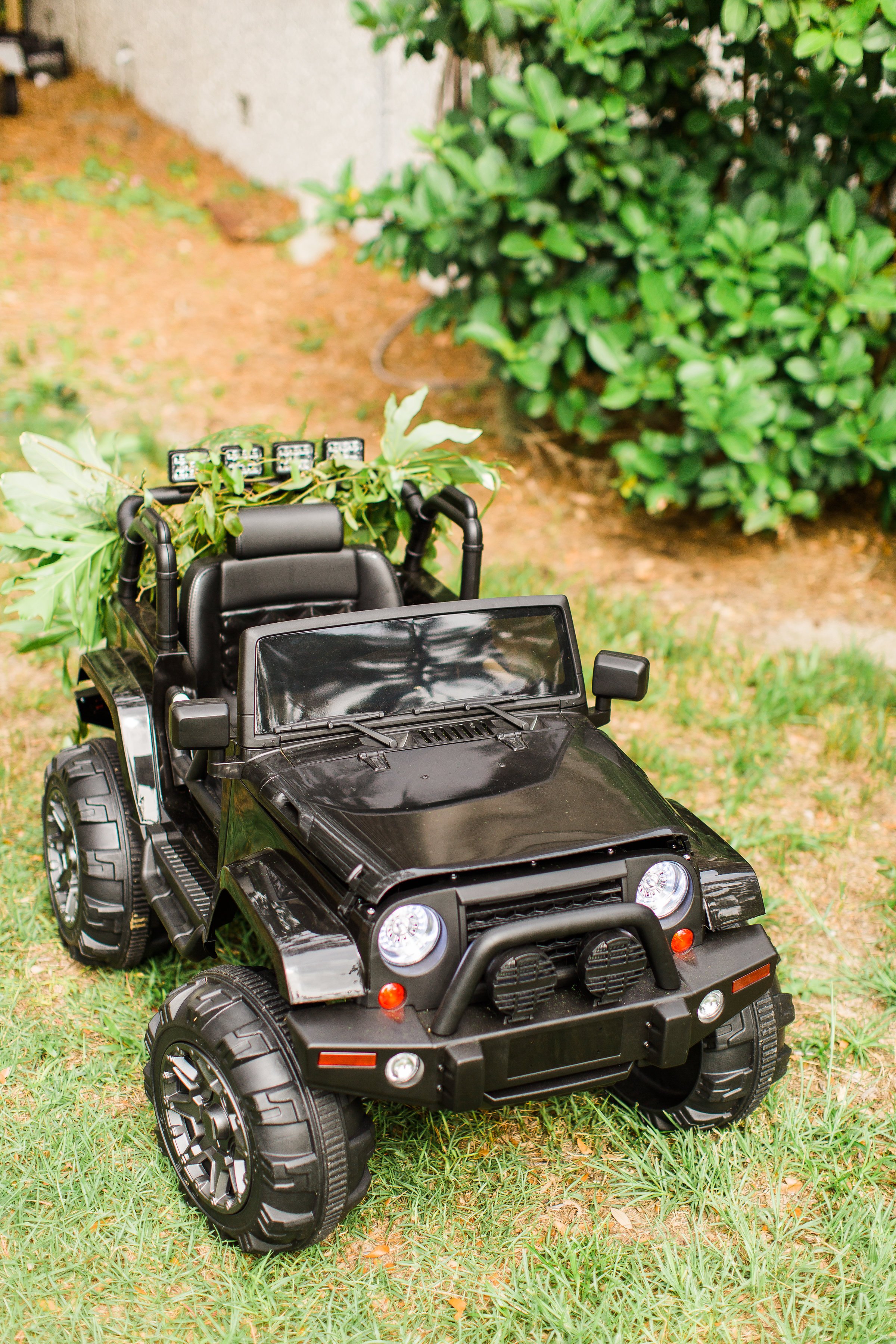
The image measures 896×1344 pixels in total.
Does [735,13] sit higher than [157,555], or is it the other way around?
[735,13]

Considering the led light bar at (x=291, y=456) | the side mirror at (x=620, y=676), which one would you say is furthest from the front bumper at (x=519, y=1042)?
the led light bar at (x=291, y=456)

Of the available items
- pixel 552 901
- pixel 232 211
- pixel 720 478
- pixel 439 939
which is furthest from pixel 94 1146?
pixel 232 211

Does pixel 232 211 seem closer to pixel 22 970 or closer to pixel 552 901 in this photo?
pixel 22 970

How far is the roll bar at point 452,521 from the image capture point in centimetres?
441

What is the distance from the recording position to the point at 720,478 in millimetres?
6672

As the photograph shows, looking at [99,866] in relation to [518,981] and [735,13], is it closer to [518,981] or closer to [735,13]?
[518,981]

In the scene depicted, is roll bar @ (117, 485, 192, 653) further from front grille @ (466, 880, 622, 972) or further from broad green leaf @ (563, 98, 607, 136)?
broad green leaf @ (563, 98, 607, 136)

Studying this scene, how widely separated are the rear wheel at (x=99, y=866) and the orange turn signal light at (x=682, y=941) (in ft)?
6.15

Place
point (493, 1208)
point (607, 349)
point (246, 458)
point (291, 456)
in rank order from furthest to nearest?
point (607, 349) < point (291, 456) < point (246, 458) < point (493, 1208)

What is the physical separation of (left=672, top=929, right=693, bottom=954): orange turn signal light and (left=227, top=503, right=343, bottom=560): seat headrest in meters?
1.86

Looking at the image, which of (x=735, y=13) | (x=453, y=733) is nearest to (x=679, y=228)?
(x=735, y=13)

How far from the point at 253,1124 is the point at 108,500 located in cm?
273

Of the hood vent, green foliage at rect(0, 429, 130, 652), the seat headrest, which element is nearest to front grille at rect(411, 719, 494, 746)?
the hood vent

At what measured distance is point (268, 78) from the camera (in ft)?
40.7
